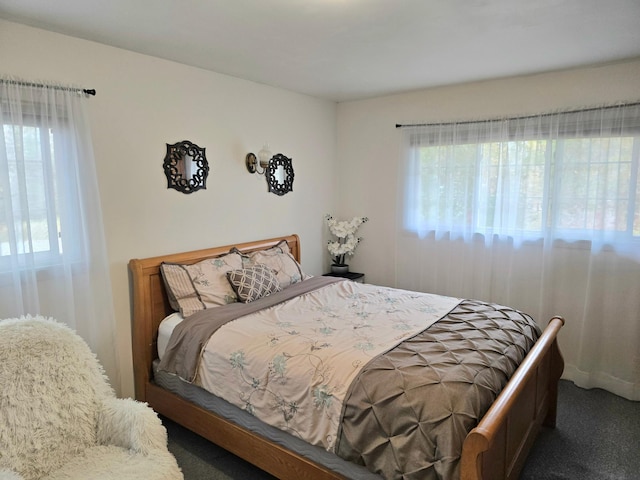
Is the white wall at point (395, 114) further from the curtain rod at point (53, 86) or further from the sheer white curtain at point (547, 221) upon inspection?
the curtain rod at point (53, 86)

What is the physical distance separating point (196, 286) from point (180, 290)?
0.11m

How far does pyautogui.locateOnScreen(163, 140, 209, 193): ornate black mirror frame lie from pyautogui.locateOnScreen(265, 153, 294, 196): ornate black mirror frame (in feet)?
2.33

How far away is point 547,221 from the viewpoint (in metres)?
3.33

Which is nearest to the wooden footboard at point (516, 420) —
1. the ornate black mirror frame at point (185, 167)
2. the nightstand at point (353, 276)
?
the nightstand at point (353, 276)

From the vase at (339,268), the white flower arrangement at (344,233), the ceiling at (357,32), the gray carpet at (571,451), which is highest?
the ceiling at (357,32)

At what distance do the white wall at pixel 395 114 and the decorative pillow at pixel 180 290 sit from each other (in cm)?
218

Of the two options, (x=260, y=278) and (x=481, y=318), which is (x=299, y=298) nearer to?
(x=260, y=278)

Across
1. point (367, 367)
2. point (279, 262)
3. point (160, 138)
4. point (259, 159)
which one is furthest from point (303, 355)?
point (259, 159)

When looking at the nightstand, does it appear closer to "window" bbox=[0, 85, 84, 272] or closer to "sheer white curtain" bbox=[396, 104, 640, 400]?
"sheer white curtain" bbox=[396, 104, 640, 400]

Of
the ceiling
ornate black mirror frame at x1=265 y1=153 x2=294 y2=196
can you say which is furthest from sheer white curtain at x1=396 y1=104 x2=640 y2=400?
ornate black mirror frame at x1=265 y1=153 x2=294 y2=196

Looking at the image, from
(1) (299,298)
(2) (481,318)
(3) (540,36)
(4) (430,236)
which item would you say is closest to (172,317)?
(1) (299,298)

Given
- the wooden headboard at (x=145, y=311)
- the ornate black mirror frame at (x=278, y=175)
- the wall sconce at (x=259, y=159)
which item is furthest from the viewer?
the ornate black mirror frame at (x=278, y=175)

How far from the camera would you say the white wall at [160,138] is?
8.00ft

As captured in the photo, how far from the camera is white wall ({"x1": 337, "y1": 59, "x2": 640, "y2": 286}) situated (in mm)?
3078
